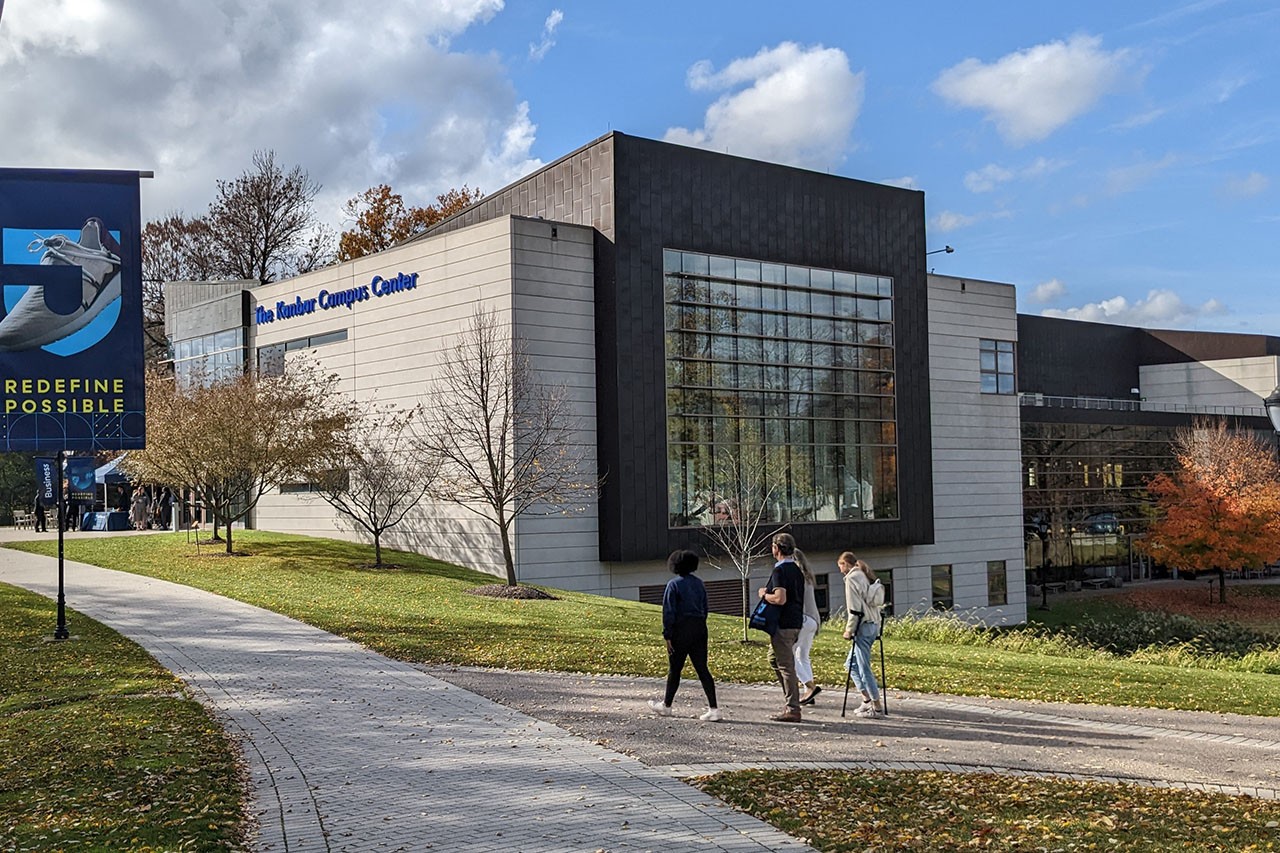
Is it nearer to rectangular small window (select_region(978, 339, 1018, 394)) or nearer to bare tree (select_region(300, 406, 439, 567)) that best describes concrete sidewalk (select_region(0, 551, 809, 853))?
bare tree (select_region(300, 406, 439, 567))

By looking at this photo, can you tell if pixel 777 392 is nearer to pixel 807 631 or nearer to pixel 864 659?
pixel 864 659

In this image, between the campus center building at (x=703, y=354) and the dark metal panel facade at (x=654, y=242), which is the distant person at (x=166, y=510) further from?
the dark metal panel facade at (x=654, y=242)

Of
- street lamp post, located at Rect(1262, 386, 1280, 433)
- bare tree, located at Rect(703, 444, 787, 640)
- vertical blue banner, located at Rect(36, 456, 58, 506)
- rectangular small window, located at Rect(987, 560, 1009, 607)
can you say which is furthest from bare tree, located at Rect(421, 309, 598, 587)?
rectangular small window, located at Rect(987, 560, 1009, 607)

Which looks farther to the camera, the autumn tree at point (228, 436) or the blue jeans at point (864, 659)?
the autumn tree at point (228, 436)

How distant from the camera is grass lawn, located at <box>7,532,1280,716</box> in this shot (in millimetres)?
15344

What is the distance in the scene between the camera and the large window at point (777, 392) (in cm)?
3203

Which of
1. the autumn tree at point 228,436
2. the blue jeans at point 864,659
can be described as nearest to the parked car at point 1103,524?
the autumn tree at point 228,436

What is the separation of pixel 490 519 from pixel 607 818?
72.4 ft

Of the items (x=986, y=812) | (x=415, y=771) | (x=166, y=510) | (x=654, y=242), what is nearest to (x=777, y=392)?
(x=654, y=242)

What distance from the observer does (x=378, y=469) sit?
31.1 metres

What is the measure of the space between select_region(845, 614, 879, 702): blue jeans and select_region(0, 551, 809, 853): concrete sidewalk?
11.1 ft

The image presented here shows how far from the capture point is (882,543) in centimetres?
3706

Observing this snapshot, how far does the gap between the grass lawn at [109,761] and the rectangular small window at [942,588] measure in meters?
29.5

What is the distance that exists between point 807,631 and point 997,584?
3201 centimetres
